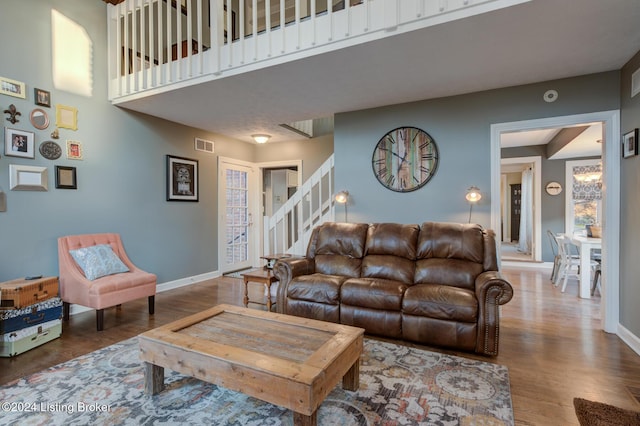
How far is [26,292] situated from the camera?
2.64 m

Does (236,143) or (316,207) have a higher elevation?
(236,143)

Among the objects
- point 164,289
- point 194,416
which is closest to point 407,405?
point 194,416

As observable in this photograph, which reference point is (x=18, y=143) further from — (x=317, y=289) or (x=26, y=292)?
(x=317, y=289)

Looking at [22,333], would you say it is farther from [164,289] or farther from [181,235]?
[181,235]

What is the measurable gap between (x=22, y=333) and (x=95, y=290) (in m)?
0.58

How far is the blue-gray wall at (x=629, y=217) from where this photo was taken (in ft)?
8.90

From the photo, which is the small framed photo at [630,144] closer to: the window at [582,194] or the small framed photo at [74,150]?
Result: the window at [582,194]

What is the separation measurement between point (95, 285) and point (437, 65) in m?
3.82

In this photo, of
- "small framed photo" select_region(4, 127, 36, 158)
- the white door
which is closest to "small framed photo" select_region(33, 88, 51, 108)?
"small framed photo" select_region(4, 127, 36, 158)

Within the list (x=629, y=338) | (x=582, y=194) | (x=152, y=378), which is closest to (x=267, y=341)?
(x=152, y=378)

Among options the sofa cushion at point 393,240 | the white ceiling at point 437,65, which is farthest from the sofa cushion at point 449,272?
the white ceiling at point 437,65

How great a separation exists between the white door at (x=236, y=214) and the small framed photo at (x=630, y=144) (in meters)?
5.24

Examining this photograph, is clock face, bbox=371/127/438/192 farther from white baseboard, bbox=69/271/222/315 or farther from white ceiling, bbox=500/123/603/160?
white baseboard, bbox=69/271/222/315

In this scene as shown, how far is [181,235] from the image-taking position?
4938 mm
